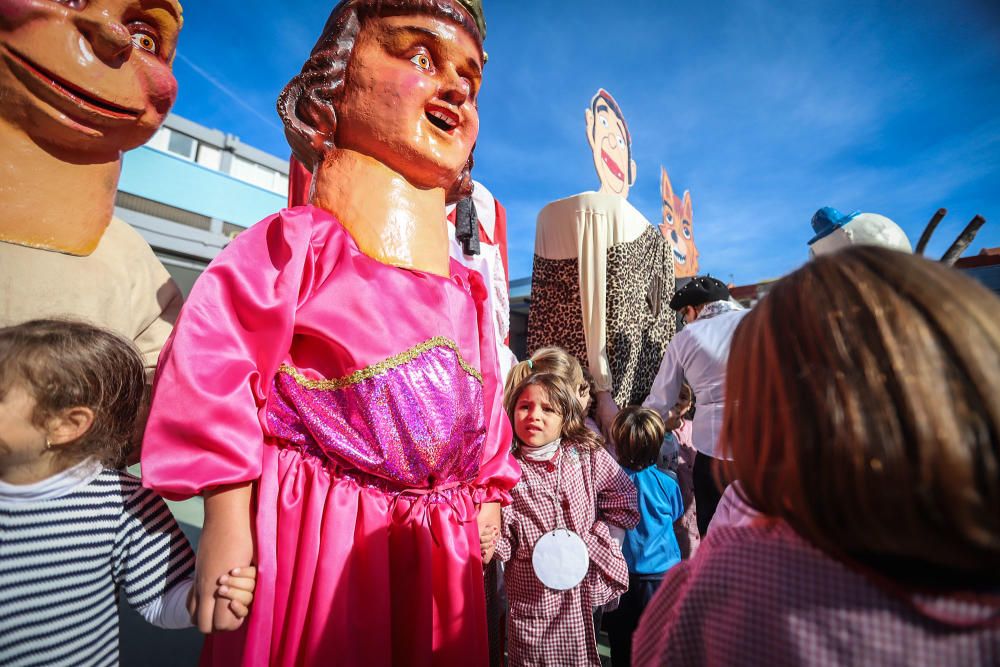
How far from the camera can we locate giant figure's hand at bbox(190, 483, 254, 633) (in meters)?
0.85

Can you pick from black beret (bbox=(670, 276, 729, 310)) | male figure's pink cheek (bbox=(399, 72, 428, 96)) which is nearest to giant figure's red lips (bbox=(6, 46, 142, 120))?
male figure's pink cheek (bbox=(399, 72, 428, 96))

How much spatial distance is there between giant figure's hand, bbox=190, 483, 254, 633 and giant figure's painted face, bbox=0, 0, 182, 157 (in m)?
0.97

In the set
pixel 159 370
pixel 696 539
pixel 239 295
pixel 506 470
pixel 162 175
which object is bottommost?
pixel 696 539

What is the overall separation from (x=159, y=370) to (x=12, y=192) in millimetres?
625

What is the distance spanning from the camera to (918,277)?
58 cm

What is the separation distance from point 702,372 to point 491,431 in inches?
58.2

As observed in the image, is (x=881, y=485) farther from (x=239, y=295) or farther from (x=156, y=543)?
(x=156, y=543)

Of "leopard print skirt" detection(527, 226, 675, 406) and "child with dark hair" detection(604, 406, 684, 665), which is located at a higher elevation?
"leopard print skirt" detection(527, 226, 675, 406)

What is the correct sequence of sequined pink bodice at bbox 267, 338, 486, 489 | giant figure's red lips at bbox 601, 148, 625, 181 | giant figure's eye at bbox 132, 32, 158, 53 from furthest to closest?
1. giant figure's red lips at bbox 601, 148, 625, 181
2. giant figure's eye at bbox 132, 32, 158, 53
3. sequined pink bodice at bbox 267, 338, 486, 489

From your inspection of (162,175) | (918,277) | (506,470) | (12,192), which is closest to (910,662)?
(918,277)

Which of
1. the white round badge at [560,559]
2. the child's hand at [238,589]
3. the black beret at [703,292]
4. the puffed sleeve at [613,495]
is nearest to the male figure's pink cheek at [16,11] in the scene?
the child's hand at [238,589]

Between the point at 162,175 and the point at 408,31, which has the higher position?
the point at 162,175

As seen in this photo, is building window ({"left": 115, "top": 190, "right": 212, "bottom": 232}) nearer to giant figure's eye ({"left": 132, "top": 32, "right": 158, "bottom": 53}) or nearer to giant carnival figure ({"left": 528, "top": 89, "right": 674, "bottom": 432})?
giant carnival figure ({"left": 528, "top": 89, "right": 674, "bottom": 432})

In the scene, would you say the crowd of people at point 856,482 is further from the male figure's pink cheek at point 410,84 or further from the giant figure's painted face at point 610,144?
the giant figure's painted face at point 610,144
